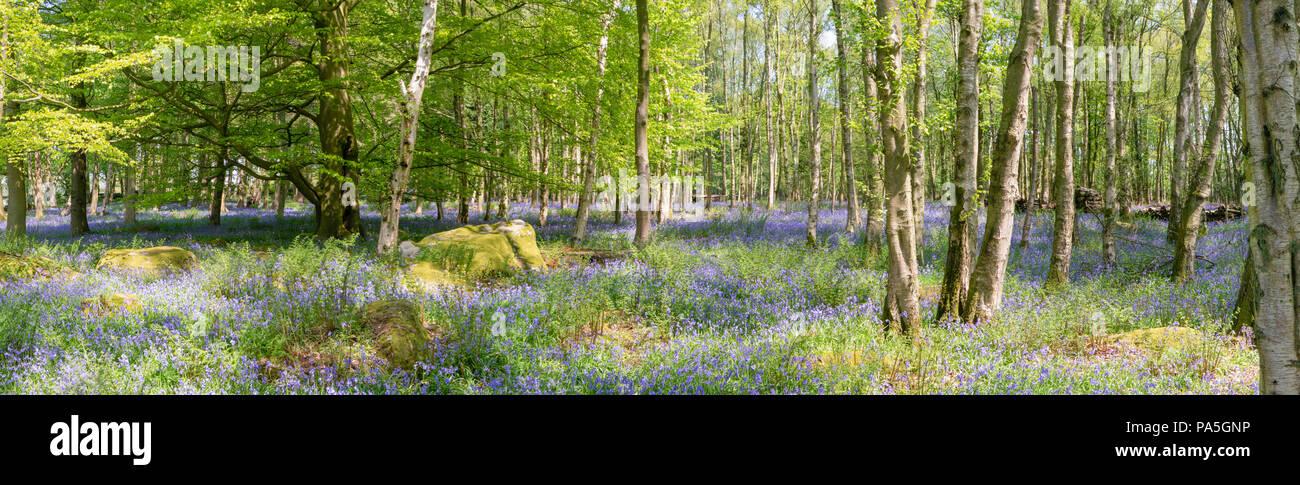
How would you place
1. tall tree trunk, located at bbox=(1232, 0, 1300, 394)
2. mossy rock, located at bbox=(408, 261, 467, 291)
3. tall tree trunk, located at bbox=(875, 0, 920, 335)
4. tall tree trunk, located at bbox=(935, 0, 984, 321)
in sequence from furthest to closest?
mossy rock, located at bbox=(408, 261, 467, 291) → tall tree trunk, located at bbox=(935, 0, 984, 321) → tall tree trunk, located at bbox=(875, 0, 920, 335) → tall tree trunk, located at bbox=(1232, 0, 1300, 394)

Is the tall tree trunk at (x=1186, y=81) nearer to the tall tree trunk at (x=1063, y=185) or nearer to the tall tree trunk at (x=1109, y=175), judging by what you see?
the tall tree trunk at (x=1109, y=175)

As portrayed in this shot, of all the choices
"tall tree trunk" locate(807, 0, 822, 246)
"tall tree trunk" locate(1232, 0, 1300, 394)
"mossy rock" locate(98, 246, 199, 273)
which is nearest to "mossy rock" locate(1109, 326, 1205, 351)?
"tall tree trunk" locate(1232, 0, 1300, 394)

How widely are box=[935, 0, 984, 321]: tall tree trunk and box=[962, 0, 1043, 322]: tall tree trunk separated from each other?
0.14 m

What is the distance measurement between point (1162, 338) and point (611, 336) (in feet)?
16.6

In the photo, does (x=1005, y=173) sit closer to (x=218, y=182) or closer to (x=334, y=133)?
(x=334, y=133)

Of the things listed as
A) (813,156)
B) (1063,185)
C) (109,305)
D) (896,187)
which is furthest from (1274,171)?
(813,156)

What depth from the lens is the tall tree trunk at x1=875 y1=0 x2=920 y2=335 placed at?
521 cm

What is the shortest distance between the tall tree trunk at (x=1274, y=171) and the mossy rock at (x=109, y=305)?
844 cm

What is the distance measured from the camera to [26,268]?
26.1 feet

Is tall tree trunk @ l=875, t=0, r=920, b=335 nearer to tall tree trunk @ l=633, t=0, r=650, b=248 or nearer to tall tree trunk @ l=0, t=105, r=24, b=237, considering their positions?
tall tree trunk @ l=633, t=0, r=650, b=248

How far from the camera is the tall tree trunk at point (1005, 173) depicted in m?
5.53

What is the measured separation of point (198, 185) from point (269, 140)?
2594mm

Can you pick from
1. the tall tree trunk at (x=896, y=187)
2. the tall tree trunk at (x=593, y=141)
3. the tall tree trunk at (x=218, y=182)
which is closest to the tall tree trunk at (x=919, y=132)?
the tall tree trunk at (x=896, y=187)
